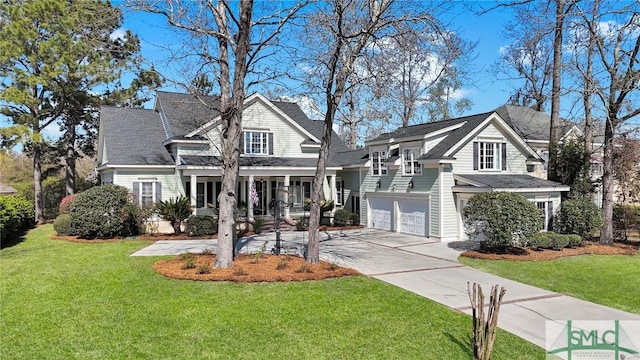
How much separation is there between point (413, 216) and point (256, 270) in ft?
36.2

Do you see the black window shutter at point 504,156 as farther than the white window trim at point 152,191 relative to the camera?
No

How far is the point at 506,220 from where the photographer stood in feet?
45.3

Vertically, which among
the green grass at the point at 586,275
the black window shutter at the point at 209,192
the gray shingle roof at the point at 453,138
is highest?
the gray shingle roof at the point at 453,138

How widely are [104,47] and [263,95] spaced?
13.6 metres

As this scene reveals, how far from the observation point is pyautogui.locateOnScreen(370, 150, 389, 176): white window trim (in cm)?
2161

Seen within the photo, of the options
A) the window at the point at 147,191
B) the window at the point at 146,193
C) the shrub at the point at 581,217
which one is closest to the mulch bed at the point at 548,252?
the shrub at the point at 581,217

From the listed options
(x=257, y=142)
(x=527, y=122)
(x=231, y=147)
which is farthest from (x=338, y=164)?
(x=231, y=147)

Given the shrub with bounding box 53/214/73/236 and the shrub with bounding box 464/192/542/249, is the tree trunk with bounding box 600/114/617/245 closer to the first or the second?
the shrub with bounding box 464/192/542/249

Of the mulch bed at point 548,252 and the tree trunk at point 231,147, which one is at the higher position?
the tree trunk at point 231,147

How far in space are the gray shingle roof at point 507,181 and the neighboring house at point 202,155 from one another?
8011mm

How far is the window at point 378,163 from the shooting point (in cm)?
2170

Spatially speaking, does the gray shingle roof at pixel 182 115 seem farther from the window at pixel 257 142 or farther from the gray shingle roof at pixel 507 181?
the gray shingle roof at pixel 507 181

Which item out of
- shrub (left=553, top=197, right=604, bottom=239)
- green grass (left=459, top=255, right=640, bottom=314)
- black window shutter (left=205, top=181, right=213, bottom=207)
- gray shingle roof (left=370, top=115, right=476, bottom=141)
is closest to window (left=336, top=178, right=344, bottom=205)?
gray shingle roof (left=370, top=115, right=476, bottom=141)

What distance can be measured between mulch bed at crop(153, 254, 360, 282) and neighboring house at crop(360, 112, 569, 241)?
8.46m
